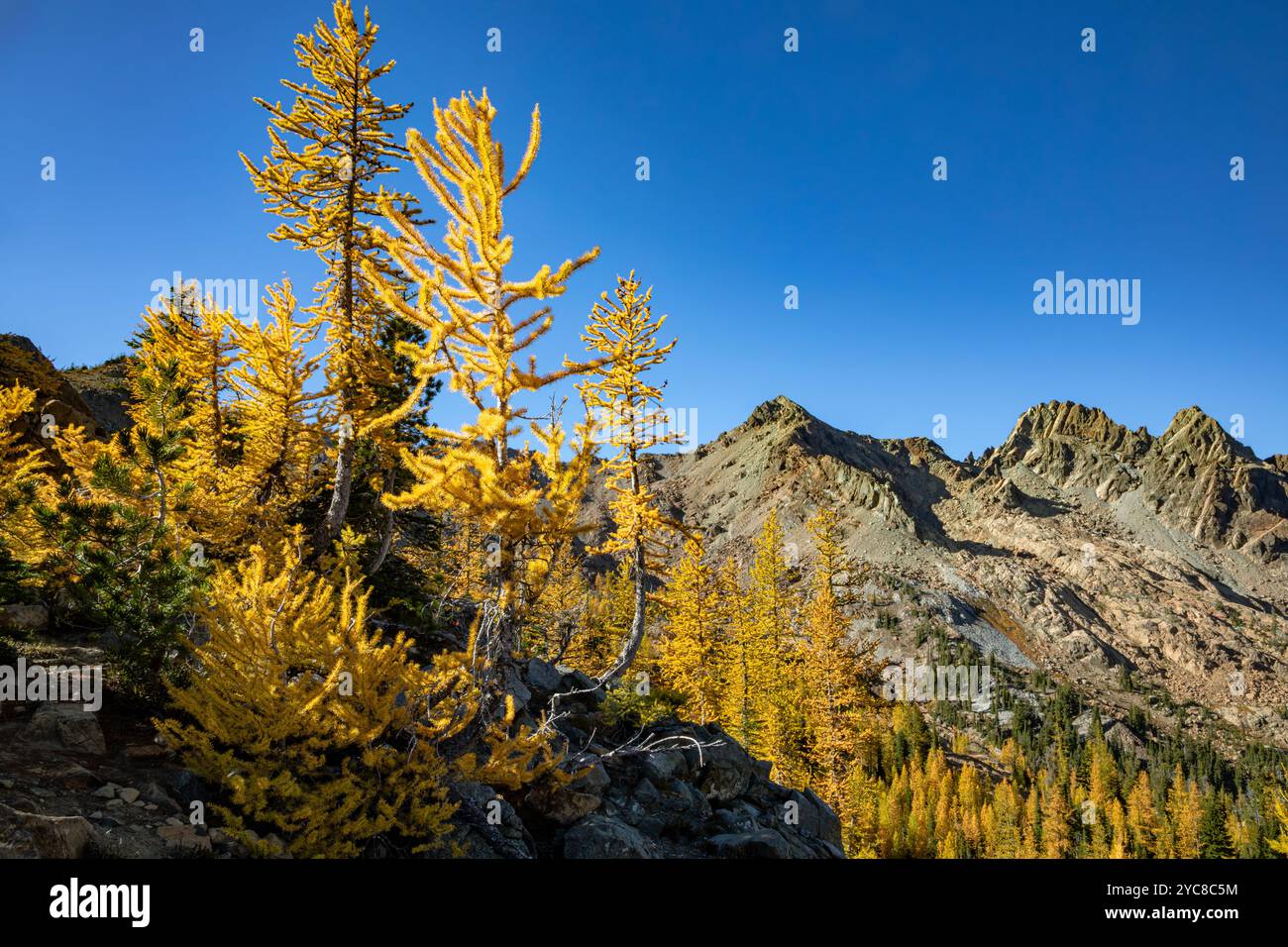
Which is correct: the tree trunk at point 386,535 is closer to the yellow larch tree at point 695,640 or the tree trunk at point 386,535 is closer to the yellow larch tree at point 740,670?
the yellow larch tree at point 695,640

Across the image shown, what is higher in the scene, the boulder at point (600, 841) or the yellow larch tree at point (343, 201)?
the yellow larch tree at point (343, 201)

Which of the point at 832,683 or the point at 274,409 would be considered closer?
the point at 274,409

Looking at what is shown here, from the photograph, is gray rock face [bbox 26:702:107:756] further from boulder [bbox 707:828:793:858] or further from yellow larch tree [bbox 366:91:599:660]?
boulder [bbox 707:828:793:858]

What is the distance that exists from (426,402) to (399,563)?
488 cm

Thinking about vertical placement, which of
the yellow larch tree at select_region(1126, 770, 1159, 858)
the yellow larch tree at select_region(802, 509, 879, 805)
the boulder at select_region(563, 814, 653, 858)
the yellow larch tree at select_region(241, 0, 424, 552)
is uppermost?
the yellow larch tree at select_region(241, 0, 424, 552)

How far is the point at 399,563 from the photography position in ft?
55.2

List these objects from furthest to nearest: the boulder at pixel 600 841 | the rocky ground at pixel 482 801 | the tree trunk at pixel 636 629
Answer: the tree trunk at pixel 636 629
the boulder at pixel 600 841
the rocky ground at pixel 482 801

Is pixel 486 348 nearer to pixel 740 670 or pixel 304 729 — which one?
pixel 304 729

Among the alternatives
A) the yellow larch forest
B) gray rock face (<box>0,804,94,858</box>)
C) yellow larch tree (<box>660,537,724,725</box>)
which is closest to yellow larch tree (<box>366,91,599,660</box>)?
the yellow larch forest

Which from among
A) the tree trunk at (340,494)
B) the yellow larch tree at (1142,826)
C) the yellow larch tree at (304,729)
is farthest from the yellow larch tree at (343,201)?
the yellow larch tree at (1142,826)
